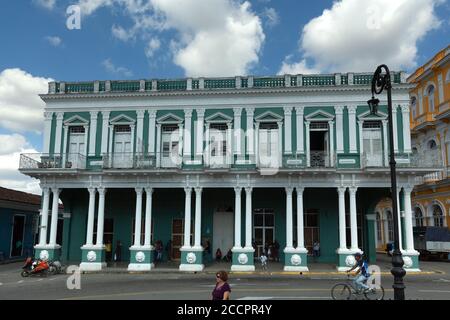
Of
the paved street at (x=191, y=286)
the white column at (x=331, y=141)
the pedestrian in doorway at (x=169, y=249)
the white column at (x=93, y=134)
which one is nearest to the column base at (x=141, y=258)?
the paved street at (x=191, y=286)

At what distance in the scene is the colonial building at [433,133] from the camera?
28.6 m

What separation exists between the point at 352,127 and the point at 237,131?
19.6 ft

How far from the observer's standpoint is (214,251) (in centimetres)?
2286

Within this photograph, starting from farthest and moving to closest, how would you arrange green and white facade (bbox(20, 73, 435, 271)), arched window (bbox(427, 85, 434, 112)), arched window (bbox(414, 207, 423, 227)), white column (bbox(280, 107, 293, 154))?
arched window (bbox(414, 207, 423, 227)) → arched window (bbox(427, 85, 434, 112)) → white column (bbox(280, 107, 293, 154)) → green and white facade (bbox(20, 73, 435, 271))

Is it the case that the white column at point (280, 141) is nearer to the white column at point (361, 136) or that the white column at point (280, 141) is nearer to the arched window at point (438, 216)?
the white column at point (361, 136)

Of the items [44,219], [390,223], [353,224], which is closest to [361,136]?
[353,224]

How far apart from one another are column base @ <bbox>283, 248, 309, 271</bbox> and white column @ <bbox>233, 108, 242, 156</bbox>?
5.63 meters

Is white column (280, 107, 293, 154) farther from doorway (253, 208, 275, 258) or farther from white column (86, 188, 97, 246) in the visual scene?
white column (86, 188, 97, 246)

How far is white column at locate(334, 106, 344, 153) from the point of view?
69.1 feet

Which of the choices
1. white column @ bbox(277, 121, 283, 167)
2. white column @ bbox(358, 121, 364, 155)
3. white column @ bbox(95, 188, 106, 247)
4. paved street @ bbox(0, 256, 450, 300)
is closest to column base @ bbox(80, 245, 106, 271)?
white column @ bbox(95, 188, 106, 247)

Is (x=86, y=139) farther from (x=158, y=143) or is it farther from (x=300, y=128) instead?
(x=300, y=128)

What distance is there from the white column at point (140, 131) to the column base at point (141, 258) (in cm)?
514

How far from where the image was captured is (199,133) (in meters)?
21.8

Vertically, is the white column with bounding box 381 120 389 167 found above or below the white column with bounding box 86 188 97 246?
above
